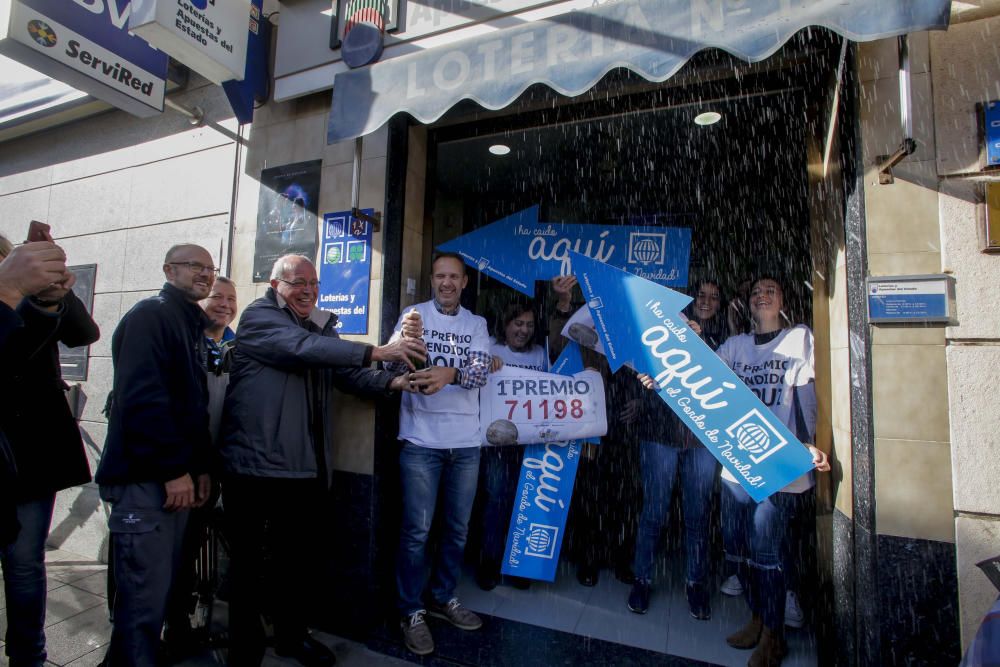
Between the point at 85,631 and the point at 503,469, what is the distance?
8.72 feet

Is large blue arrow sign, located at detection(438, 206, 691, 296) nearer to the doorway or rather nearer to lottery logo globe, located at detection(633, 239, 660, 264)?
lottery logo globe, located at detection(633, 239, 660, 264)

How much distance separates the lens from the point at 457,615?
9.52 feet

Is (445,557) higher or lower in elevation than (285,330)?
lower

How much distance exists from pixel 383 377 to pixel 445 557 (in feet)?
3.79

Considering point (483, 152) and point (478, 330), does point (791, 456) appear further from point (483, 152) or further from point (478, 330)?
point (483, 152)

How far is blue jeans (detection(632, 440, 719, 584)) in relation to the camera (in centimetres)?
305

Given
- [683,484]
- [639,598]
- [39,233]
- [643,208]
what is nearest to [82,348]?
[39,233]

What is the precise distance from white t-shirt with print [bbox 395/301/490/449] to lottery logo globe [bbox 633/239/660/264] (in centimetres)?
136

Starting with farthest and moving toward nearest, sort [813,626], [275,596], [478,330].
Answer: [478,330] → [813,626] → [275,596]

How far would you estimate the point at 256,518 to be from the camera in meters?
2.44

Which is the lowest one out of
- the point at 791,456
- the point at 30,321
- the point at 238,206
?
the point at 791,456

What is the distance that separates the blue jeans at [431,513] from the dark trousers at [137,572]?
1.15 metres

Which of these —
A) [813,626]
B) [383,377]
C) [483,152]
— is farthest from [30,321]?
[813,626]

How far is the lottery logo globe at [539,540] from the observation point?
10.5ft
